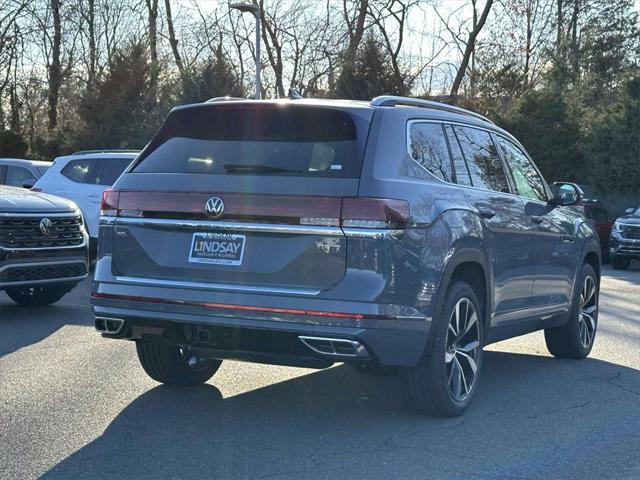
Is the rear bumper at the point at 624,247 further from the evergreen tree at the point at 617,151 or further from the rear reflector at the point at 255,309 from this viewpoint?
the rear reflector at the point at 255,309

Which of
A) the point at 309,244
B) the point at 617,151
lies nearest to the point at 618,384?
the point at 309,244

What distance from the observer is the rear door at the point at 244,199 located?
4.82m

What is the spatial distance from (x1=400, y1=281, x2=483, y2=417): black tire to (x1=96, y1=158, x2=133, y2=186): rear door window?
10464 mm

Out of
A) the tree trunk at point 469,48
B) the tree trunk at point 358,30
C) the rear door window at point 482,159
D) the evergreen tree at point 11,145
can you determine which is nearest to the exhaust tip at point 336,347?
the rear door window at point 482,159

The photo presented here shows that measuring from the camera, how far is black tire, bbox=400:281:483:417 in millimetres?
5254

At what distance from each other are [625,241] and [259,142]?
16049mm


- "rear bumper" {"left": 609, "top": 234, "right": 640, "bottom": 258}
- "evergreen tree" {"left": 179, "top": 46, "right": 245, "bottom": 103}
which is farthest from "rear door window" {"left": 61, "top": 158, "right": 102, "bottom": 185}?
"evergreen tree" {"left": 179, "top": 46, "right": 245, "bottom": 103}

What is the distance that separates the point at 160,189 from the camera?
17.2 ft

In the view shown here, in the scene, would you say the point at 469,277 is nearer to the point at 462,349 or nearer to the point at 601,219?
the point at 462,349

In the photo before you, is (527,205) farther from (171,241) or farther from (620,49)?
(620,49)

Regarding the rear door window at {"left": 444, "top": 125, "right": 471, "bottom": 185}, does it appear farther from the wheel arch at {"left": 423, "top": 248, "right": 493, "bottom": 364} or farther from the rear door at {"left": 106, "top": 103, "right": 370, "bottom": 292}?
the rear door at {"left": 106, "top": 103, "right": 370, "bottom": 292}

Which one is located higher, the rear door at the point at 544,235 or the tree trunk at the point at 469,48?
the tree trunk at the point at 469,48

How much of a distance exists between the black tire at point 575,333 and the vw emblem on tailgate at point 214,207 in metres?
3.81

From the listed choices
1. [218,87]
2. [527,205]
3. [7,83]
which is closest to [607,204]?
[218,87]
